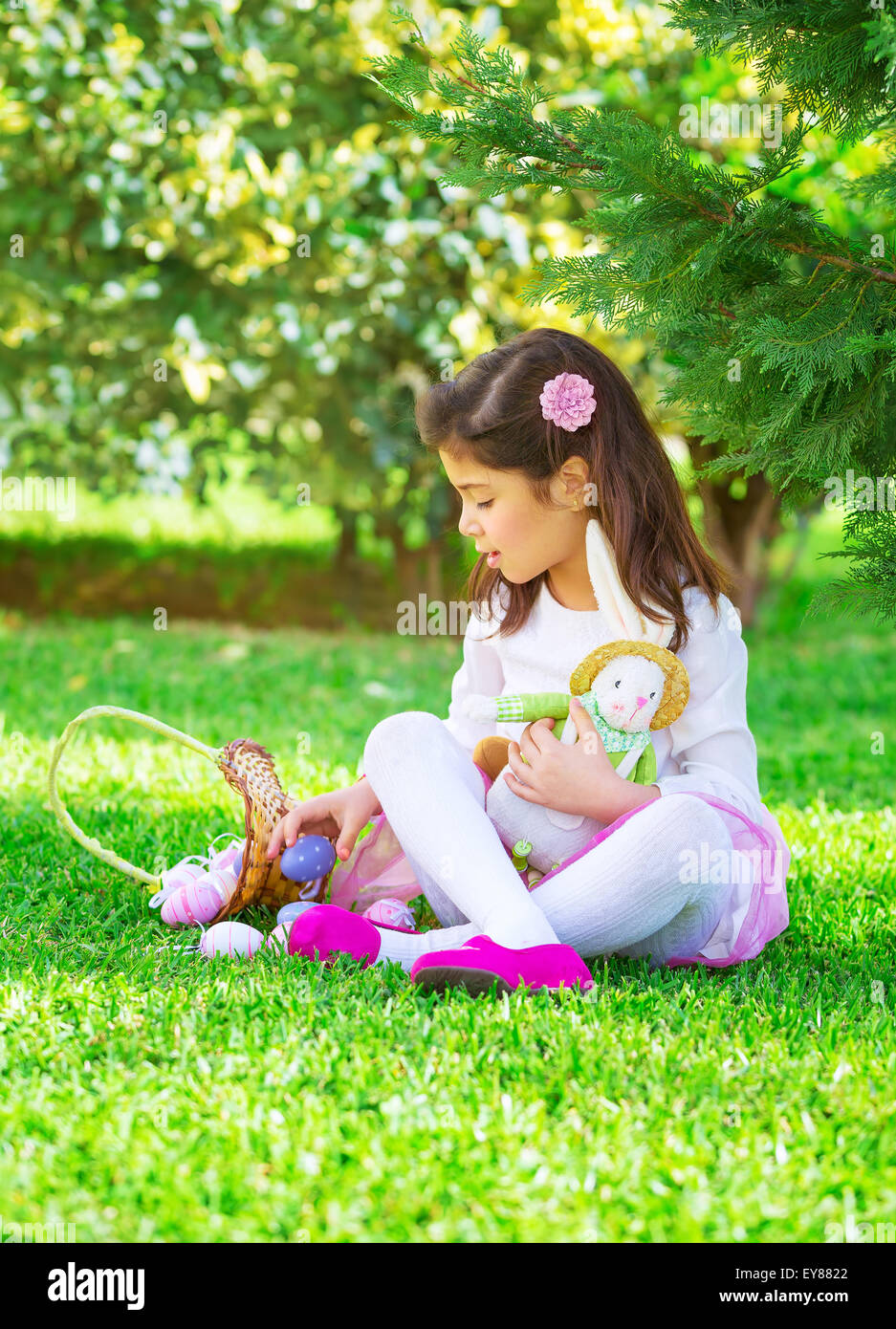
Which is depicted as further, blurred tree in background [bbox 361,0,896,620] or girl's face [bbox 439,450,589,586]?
girl's face [bbox 439,450,589,586]

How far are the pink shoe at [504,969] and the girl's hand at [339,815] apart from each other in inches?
18.4

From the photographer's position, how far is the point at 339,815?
2.63 metres

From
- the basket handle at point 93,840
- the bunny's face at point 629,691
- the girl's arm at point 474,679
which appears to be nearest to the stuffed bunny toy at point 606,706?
the bunny's face at point 629,691

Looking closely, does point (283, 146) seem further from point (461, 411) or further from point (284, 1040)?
point (284, 1040)

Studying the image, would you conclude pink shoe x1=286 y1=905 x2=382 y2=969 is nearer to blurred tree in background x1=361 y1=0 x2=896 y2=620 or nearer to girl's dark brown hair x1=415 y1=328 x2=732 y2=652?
girl's dark brown hair x1=415 y1=328 x2=732 y2=652

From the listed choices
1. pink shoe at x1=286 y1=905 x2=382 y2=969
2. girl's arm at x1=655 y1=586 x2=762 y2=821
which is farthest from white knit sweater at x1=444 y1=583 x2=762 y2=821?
pink shoe at x1=286 y1=905 x2=382 y2=969

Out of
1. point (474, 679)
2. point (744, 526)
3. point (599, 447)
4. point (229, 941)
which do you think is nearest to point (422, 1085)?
point (229, 941)

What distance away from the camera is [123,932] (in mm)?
2510

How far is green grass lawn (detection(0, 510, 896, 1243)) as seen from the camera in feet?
5.12

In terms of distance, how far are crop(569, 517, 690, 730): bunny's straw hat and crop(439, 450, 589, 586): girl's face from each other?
0.07 m

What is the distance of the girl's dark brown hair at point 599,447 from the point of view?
2.48 metres

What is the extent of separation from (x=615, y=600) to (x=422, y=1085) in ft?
3.46

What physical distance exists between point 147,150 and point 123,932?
15.0ft

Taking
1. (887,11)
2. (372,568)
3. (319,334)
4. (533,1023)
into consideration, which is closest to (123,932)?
(533,1023)
